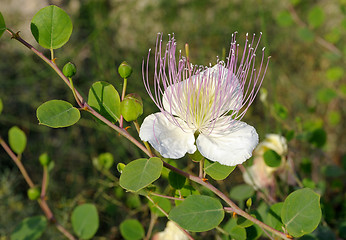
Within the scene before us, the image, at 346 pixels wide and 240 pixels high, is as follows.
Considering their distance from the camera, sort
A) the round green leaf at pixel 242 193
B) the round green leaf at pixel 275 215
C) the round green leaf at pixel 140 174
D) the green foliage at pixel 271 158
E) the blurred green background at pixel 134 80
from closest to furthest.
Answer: the round green leaf at pixel 140 174 → the round green leaf at pixel 275 215 → the green foliage at pixel 271 158 → the round green leaf at pixel 242 193 → the blurred green background at pixel 134 80

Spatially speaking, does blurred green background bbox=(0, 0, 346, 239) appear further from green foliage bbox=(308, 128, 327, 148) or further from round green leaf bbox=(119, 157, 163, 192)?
round green leaf bbox=(119, 157, 163, 192)

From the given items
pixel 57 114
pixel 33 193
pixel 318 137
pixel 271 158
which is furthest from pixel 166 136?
pixel 318 137

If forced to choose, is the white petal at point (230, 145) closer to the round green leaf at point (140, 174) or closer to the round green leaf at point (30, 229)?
the round green leaf at point (140, 174)

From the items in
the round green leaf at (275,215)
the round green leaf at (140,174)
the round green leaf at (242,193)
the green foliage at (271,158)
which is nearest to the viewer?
the round green leaf at (140,174)

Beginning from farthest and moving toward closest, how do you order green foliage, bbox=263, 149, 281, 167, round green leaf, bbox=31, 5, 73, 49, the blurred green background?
the blurred green background < green foliage, bbox=263, 149, 281, 167 < round green leaf, bbox=31, 5, 73, 49

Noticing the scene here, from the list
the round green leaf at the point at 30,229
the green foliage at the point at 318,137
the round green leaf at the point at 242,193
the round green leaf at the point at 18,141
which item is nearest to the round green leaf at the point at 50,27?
the round green leaf at the point at 18,141

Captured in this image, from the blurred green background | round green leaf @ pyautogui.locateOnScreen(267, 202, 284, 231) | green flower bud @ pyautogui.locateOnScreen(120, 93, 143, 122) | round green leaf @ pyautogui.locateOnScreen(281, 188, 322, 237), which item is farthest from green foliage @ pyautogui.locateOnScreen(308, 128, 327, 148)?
green flower bud @ pyautogui.locateOnScreen(120, 93, 143, 122)

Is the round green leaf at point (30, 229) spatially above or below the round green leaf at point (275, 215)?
below

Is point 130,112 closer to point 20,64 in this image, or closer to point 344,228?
point 344,228
